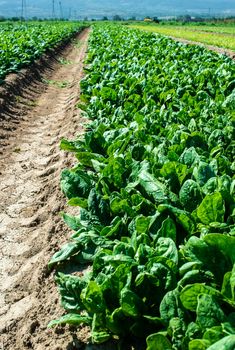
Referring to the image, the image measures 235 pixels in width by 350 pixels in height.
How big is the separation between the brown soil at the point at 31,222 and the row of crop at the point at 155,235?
0.29 meters

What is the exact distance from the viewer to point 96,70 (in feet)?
39.1

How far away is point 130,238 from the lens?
3781 mm

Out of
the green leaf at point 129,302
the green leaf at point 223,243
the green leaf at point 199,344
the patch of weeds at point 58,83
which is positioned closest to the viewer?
the green leaf at point 199,344

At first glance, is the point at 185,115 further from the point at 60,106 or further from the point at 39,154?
the point at 60,106

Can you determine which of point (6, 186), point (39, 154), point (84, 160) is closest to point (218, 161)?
point (84, 160)

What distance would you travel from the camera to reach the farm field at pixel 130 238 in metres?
2.94

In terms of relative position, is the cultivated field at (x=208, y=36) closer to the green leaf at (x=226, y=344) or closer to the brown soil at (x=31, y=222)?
the brown soil at (x=31, y=222)

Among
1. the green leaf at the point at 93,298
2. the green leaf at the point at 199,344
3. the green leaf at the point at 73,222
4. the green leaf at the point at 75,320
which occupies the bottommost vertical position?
the green leaf at the point at 75,320

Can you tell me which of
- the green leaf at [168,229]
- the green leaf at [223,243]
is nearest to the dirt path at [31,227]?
the green leaf at [168,229]

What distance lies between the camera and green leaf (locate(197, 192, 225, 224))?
3.56 m

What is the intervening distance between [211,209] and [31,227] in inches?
112

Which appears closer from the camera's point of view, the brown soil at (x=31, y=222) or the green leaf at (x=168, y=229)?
the green leaf at (x=168, y=229)

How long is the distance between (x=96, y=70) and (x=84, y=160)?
6.63m

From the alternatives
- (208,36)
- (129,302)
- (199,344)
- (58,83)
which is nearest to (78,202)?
(129,302)
